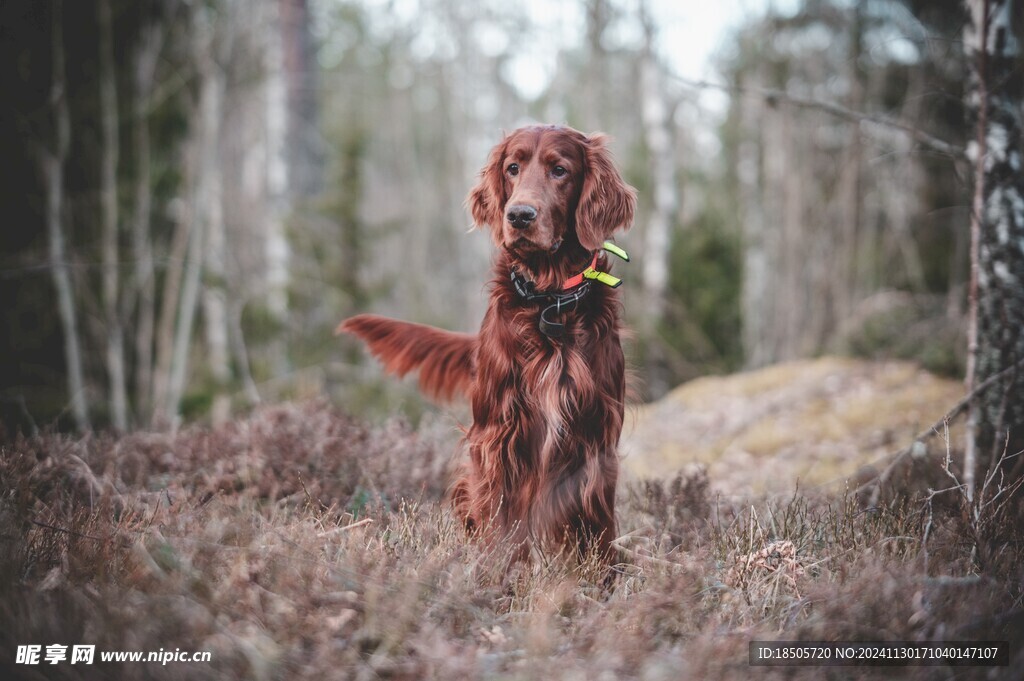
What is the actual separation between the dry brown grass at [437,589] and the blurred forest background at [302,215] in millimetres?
1226

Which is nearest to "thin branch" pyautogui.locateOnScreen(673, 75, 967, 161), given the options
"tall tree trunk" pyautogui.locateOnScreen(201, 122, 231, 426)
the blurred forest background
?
the blurred forest background

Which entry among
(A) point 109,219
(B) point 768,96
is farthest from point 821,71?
(A) point 109,219

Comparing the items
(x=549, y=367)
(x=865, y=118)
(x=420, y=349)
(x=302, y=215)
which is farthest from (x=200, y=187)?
(x=865, y=118)

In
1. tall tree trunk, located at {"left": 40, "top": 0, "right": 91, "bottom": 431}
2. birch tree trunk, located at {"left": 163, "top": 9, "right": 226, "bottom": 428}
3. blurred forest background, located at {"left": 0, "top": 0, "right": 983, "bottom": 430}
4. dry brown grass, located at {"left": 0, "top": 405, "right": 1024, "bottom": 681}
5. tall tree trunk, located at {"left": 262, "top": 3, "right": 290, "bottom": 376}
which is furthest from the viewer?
tall tree trunk, located at {"left": 262, "top": 3, "right": 290, "bottom": 376}

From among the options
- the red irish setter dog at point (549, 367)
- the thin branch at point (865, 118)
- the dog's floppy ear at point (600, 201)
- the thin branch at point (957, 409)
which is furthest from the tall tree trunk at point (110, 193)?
the thin branch at point (957, 409)

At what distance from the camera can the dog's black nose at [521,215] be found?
8.18 feet

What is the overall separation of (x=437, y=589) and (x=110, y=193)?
491 centimetres

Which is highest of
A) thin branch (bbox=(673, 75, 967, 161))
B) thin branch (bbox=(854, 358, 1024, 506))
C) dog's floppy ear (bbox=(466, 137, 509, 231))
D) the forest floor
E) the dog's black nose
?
thin branch (bbox=(673, 75, 967, 161))

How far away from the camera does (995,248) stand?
9.80 ft

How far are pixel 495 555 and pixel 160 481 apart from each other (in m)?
1.65

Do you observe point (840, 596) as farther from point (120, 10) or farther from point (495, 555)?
point (120, 10)

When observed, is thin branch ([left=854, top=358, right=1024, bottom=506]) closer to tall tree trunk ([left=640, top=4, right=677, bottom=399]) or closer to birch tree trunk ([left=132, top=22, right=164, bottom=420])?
birch tree trunk ([left=132, top=22, right=164, bottom=420])

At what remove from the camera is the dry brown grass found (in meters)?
1.71

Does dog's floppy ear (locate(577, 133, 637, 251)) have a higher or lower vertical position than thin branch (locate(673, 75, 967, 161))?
lower
